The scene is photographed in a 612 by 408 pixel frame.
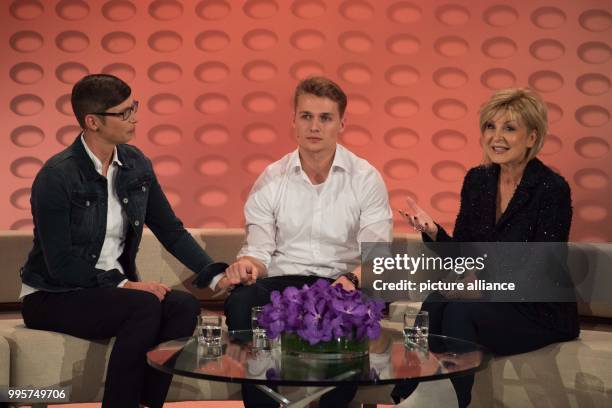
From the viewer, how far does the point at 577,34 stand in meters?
4.55

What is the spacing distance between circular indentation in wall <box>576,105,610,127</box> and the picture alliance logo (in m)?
1.08

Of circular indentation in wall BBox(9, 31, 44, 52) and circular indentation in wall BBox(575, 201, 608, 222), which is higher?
circular indentation in wall BBox(9, 31, 44, 52)

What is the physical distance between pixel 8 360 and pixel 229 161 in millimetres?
1728

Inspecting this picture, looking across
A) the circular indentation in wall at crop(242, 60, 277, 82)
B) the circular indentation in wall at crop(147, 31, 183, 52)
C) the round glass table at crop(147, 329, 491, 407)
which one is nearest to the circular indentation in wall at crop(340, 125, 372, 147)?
the circular indentation in wall at crop(242, 60, 277, 82)

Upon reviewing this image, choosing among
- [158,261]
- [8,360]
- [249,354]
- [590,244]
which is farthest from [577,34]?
[8,360]

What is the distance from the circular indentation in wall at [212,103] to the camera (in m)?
4.74

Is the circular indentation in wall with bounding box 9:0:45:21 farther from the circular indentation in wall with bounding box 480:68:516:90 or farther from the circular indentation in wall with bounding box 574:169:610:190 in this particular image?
the circular indentation in wall with bounding box 574:169:610:190

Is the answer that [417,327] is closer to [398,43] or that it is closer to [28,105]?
[398,43]

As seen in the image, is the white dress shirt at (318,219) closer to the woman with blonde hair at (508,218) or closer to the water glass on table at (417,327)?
the woman with blonde hair at (508,218)

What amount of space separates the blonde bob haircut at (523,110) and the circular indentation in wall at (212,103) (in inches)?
60.6

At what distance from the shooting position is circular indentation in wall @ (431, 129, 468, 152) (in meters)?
4.64

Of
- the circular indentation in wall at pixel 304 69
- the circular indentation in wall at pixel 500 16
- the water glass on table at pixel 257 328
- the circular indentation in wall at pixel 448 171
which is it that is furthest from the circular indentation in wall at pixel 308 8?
the water glass on table at pixel 257 328

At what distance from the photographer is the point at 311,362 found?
103 inches

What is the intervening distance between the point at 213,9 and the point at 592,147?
1916mm
